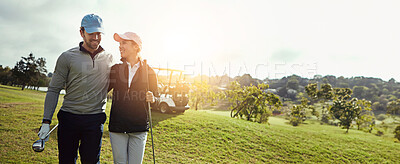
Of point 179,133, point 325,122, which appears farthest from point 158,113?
point 325,122

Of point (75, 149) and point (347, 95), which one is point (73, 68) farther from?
point (347, 95)

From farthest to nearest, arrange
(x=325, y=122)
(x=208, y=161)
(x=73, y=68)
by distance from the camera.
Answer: (x=325, y=122), (x=208, y=161), (x=73, y=68)

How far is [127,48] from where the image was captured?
2.45 metres

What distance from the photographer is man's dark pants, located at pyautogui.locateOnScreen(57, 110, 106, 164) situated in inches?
85.6

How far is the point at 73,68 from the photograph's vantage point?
2.14 meters

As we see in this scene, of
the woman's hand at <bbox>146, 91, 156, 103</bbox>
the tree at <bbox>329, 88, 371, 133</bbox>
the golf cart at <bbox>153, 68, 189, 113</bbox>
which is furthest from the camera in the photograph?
the tree at <bbox>329, 88, 371, 133</bbox>

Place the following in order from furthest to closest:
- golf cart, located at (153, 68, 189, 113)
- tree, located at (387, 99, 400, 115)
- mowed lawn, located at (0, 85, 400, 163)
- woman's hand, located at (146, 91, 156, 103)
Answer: tree, located at (387, 99, 400, 115) < golf cart, located at (153, 68, 189, 113) < mowed lawn, located at (0, 85, 400, 163) < woman's hand, located at (146, 91, 156, 103)

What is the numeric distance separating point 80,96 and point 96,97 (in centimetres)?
16

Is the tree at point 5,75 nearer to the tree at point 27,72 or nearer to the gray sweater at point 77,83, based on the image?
the tree at point 27,72

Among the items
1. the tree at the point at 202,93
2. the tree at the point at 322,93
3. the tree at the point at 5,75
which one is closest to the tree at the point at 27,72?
the tree at the point at 5,75

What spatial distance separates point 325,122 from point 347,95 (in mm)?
21000

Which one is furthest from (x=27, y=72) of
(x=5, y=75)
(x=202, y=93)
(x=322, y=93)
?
(x=322, y=93)

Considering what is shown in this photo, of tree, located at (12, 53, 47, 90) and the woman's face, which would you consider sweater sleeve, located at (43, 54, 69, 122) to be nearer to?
the woman's face

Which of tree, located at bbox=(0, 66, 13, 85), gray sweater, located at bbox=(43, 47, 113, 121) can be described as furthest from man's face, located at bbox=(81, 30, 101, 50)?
tree, located at bbox=(0, 66, 13, 85)
